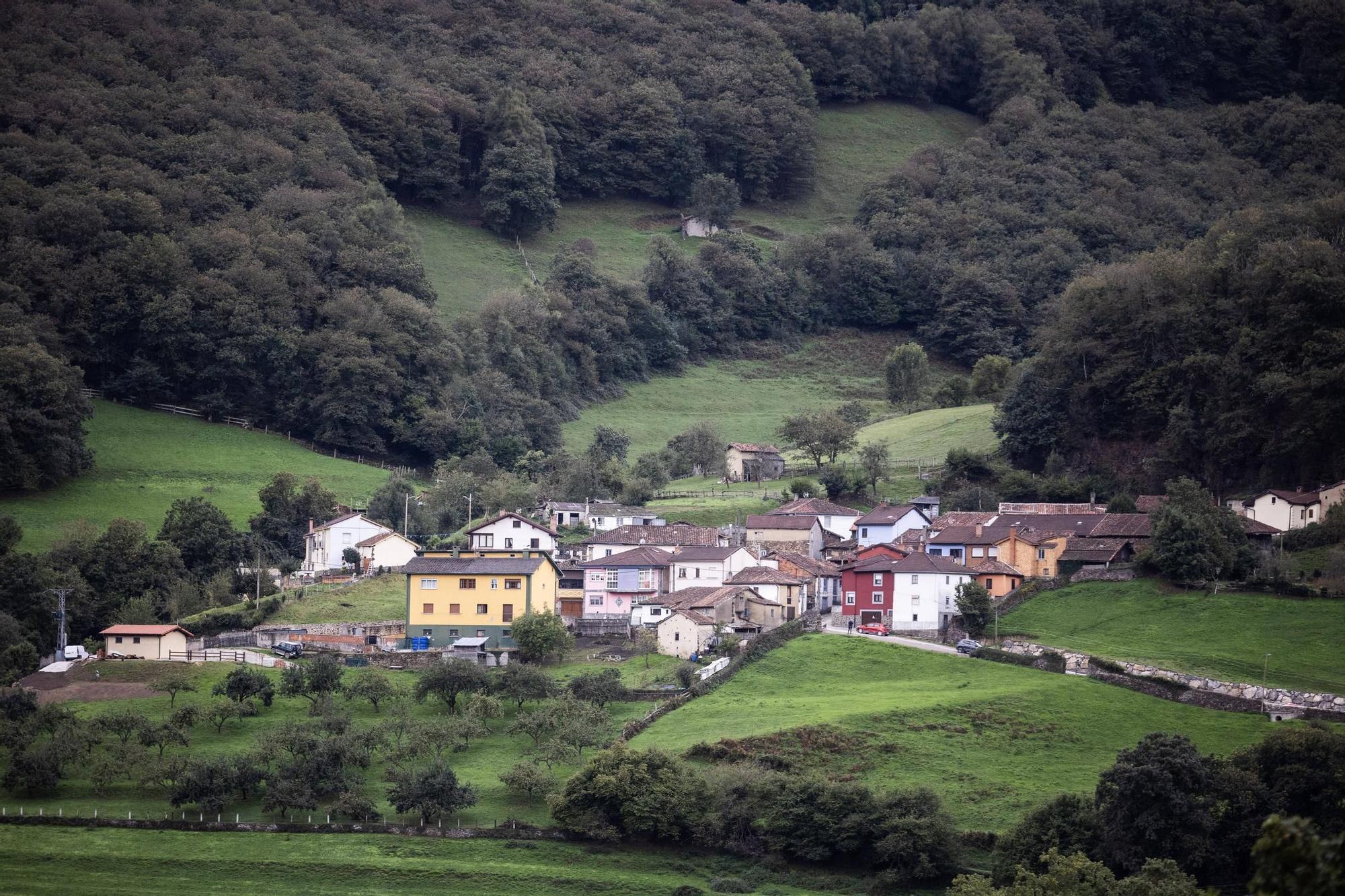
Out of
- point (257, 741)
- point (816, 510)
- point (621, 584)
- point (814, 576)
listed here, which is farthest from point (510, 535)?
point (257, 741)

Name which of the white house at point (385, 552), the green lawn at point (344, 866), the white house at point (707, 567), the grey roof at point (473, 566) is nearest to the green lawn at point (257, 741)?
the green lawn at point (344, 866)

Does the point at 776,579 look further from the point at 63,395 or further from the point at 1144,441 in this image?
the point at 63,395

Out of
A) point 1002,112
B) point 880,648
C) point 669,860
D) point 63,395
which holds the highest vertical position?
point 1002,112

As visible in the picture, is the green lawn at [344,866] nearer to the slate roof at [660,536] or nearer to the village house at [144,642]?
the village house at [144,642]

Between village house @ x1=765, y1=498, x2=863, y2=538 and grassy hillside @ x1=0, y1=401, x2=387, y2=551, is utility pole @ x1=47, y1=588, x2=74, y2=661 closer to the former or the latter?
grassy hillside @ x1=0, y1=401, x2=387, y2=551

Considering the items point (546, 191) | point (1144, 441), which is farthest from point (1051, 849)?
point (546, 191)

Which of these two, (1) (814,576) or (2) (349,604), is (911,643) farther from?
(2) (349,604)

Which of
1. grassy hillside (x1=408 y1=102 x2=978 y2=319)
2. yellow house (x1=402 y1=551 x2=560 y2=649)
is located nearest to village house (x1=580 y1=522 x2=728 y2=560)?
yellow house (x1=402 y1=551 x2=560 y2=649)
